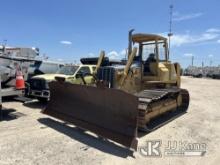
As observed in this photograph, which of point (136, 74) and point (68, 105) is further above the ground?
point (136, 74)

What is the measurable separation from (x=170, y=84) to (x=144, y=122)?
3.52 m

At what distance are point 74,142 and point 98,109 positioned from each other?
3.58 ft

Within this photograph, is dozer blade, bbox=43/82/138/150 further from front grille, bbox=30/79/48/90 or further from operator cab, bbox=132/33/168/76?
operator cab, bbox=132/33/168/76

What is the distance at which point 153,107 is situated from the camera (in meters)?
7.21

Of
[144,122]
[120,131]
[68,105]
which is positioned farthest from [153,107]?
[68,105]

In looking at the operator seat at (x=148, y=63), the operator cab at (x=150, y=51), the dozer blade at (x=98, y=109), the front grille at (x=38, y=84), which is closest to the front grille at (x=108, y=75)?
the dozer blade at (x=98, y=109)

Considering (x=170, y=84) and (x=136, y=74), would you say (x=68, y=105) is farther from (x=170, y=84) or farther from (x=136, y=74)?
(x=170, y=84)

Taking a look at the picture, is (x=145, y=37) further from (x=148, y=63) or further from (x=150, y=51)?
(x=148, y=63)

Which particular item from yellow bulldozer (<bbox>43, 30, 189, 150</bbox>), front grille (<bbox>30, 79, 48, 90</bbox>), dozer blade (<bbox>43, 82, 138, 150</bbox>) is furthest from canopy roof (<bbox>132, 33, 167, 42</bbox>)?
front grille (<bbox>30, 79, 48, 90</bbox>)

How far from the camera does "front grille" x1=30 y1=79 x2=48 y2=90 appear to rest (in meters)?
9.91

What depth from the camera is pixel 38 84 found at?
10086 mm

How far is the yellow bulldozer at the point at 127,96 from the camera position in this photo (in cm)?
564

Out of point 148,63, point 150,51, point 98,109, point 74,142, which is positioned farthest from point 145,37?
point 74,142

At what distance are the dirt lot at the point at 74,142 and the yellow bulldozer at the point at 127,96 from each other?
11.8 inches
